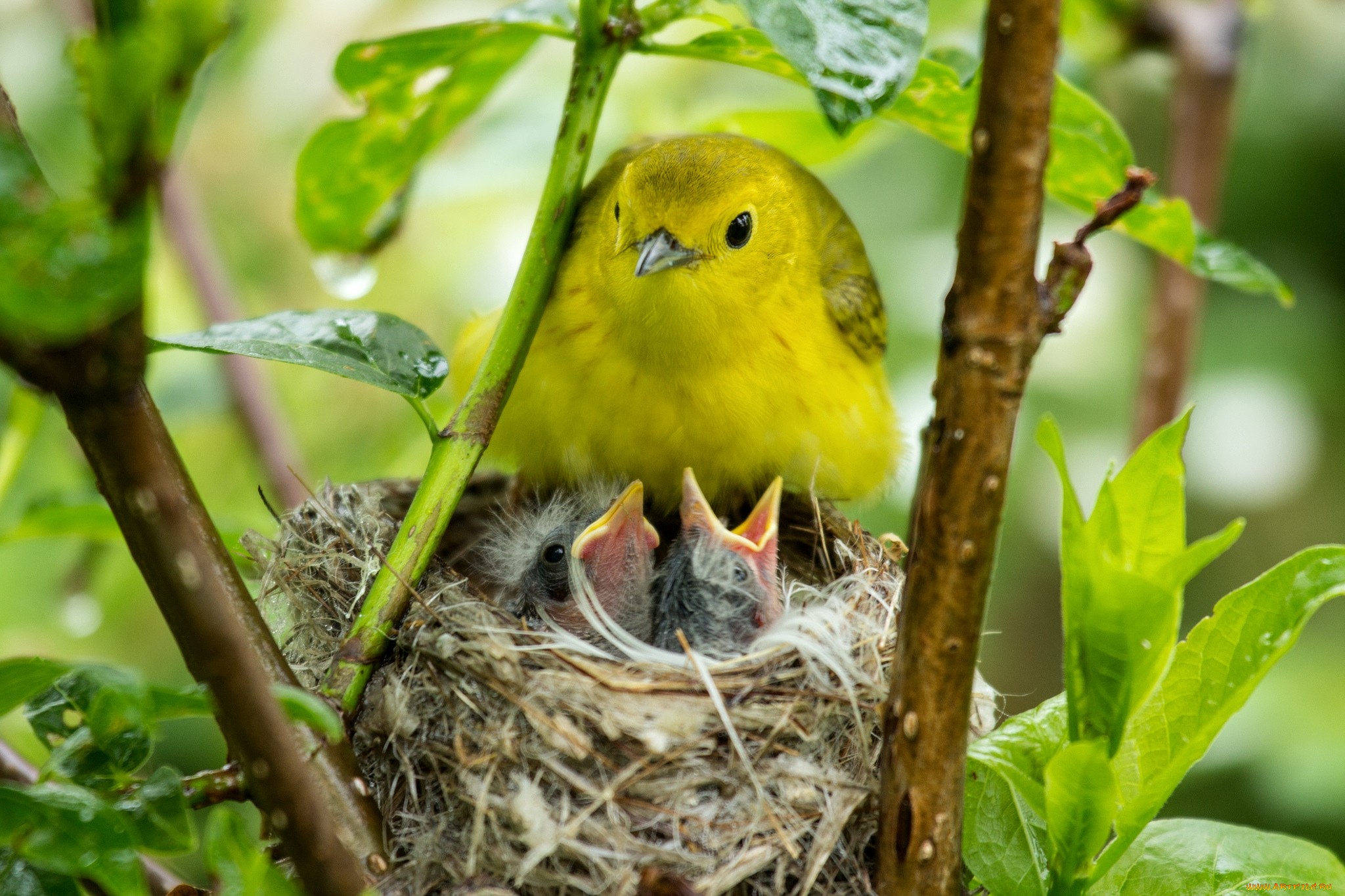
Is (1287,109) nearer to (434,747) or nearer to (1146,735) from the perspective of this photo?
(1146,735)

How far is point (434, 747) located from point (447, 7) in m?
3.98

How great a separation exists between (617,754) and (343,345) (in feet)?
2.99

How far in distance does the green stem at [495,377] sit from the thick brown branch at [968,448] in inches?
30.2

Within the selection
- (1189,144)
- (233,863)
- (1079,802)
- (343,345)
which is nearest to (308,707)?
(233,863)

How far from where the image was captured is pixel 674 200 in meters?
3.13

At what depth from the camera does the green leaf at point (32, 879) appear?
1.67 metres

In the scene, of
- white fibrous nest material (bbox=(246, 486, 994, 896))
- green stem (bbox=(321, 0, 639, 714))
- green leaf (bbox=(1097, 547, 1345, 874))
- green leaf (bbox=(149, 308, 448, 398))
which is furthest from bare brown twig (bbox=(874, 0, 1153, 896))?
green leaf (bbox=(149, 308, 448, 398))

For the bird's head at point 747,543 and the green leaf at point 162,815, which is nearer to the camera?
the green leaf at point 162,815

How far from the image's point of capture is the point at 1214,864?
82.0 inches

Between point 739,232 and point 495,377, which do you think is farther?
point 739,232

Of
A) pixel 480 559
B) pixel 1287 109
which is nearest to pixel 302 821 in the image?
pixel 480 559

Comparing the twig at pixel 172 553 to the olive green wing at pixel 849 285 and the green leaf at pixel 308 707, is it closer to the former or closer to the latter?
the green leaf at pixel 308 707

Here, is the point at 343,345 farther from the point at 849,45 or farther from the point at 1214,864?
the point at 1214,864

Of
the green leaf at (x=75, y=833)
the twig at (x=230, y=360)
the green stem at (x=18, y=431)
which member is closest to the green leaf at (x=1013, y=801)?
the green leaf at (x=75, y=833)
